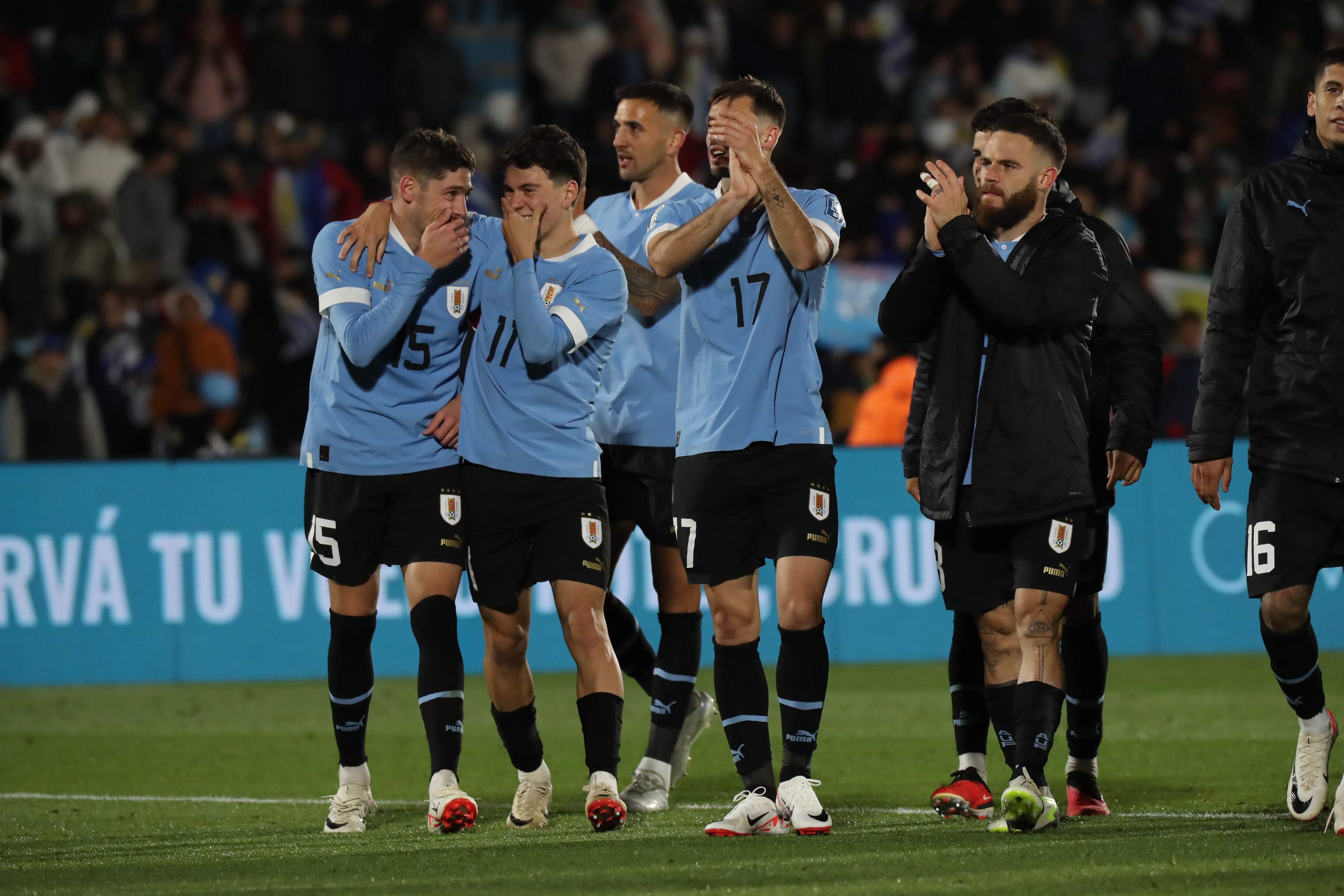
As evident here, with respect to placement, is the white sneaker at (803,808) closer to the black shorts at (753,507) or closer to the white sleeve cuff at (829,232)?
the black shorts at (753,507)

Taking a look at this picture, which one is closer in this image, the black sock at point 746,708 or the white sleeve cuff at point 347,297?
the black sock at point 746,708

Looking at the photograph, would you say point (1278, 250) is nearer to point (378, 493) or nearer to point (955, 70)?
point (378, 493)

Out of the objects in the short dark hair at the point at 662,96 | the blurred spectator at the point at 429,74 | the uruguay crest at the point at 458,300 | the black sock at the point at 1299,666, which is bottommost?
the black sock at the point at 1299,666

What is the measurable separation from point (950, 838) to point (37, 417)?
9730 millimetres

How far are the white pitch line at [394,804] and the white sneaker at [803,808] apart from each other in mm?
616

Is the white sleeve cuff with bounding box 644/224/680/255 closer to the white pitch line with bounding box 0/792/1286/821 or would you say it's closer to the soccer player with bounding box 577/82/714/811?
the soccer player with bounding box 577/82/714/811

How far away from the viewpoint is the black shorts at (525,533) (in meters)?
6.16

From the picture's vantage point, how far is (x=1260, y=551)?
553cm

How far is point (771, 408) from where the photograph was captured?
588cm

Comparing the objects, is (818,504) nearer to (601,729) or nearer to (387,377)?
(601,729)

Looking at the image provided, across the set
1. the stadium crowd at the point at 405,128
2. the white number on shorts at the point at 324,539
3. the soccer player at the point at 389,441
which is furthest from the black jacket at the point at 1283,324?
the stadium crowd at the point at 405,128

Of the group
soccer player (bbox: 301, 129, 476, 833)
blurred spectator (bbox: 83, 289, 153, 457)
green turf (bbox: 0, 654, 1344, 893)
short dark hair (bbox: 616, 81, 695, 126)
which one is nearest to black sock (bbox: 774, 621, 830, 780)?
green turf (bbox: 0, 654, 1344, 893)

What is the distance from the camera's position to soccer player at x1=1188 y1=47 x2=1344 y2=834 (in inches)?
217

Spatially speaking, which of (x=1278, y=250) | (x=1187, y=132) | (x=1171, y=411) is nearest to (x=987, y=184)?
(x=1278, y=250)
